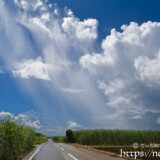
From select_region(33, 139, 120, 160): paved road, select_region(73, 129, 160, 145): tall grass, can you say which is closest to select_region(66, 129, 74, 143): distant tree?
select_region(73, 129, 160, 145): tall grass

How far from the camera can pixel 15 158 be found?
38.8 ft

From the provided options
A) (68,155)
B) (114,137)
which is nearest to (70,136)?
(114,137)

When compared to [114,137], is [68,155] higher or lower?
lower

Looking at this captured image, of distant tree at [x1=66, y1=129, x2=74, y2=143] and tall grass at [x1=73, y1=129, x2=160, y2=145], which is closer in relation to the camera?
tall grass at [x1=73, y1=129, x2=160, y2=145]

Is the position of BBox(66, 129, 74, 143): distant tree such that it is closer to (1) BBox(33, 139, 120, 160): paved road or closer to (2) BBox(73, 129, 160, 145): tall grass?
(2) BBox(73, 129, 160, 145): tall grass

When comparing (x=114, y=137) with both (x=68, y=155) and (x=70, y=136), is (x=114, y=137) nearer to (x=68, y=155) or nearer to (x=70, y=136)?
(x=70, y=136)

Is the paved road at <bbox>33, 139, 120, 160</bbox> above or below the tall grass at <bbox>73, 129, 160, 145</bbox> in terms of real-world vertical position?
below

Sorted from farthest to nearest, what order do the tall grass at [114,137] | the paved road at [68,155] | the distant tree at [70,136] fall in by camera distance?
the distant tree at [70,136]
the tall grass at [114,137]
the paved road at [68,155]

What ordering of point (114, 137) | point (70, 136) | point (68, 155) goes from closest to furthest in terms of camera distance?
point (68, 155), point (114, 137), point (70, 136)

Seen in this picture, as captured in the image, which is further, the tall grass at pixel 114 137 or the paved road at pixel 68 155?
the tall grass at pixel 114 137

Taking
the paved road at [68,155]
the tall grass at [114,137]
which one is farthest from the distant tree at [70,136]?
the paved road at [68,155]

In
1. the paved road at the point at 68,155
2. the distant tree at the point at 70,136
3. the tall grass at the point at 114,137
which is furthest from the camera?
the distant tree at the point at 70,136

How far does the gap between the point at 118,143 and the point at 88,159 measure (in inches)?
971

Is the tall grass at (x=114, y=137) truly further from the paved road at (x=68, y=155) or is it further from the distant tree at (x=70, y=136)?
the paved road at (x=68, y=155)
